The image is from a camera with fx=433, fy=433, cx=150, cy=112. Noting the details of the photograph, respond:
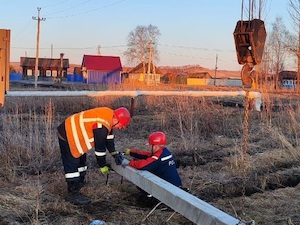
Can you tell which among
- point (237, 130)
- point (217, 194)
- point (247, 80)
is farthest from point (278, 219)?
point (237, 130)

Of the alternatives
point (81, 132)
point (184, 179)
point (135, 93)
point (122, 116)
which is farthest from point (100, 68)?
point (122, 116)

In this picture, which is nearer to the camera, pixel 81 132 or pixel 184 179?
pixel 81 132

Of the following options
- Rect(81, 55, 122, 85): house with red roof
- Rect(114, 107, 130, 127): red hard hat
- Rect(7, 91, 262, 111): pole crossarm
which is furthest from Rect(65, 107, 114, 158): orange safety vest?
Rect(81, 55, 122, 85): house with red roof

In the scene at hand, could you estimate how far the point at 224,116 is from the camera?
12.6 meters

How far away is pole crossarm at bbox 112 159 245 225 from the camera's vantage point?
146 inches

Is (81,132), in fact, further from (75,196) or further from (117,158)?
(75,196)

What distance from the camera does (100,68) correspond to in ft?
220

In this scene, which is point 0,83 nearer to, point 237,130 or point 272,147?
point 272,147

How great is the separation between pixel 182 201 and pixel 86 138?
1.91 meters

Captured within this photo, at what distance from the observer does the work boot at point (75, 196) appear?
17.5ft

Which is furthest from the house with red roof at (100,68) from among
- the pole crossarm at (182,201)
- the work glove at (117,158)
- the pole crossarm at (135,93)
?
the pole crossarm at (182,201)

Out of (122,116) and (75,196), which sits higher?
(122,116)

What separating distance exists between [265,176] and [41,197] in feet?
11.4

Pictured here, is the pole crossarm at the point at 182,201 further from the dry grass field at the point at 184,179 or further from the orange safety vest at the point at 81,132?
the orange safety vest at the point at 81,132
